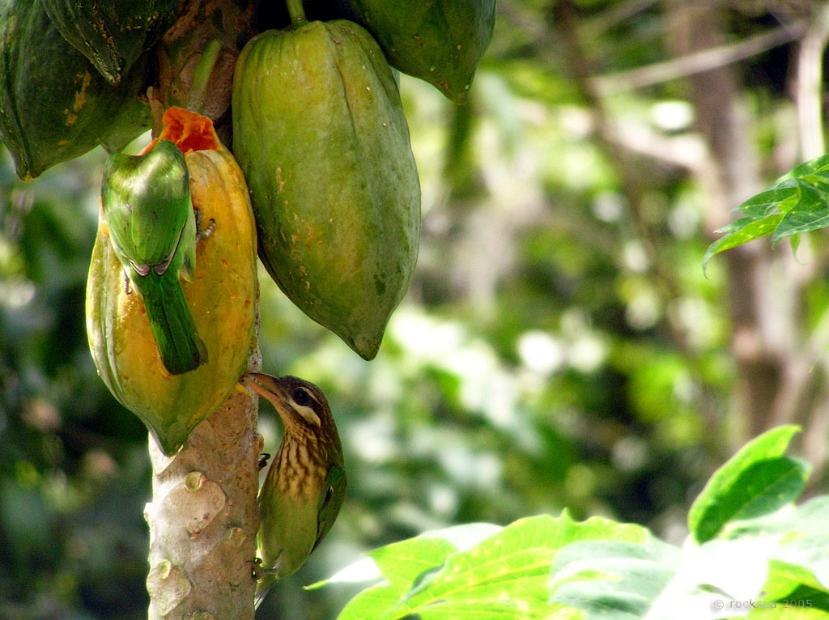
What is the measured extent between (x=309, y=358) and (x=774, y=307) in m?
1.69

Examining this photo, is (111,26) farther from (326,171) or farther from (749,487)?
(749,487)

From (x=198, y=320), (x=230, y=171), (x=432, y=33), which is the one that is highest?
(x=432, y=33)

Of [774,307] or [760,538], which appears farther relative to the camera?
[774,307]

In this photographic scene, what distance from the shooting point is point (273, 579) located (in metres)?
1.06

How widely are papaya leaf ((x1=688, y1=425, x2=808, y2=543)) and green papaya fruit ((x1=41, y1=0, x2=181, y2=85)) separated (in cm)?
71

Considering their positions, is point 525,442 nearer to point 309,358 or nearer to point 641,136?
point 309,358

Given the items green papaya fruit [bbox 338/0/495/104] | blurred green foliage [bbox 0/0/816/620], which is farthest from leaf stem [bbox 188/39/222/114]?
blurred green foliage [bbox 0/0/816/620]

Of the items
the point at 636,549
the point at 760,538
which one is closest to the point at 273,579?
the point at 636,549

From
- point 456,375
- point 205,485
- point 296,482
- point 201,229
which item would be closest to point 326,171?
point 201,229

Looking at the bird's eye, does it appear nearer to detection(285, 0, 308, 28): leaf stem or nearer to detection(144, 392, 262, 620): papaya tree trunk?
detection(144, 392, 262, 620): papaya tree trunk

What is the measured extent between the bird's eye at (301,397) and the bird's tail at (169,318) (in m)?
0.31

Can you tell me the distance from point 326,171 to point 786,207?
0.42 meters

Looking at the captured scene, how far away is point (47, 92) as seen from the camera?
896 millimetres

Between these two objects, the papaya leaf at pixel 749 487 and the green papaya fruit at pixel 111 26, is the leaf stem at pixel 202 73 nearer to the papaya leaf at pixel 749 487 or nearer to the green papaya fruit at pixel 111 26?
the green papaya fruit at pixel 111 26
